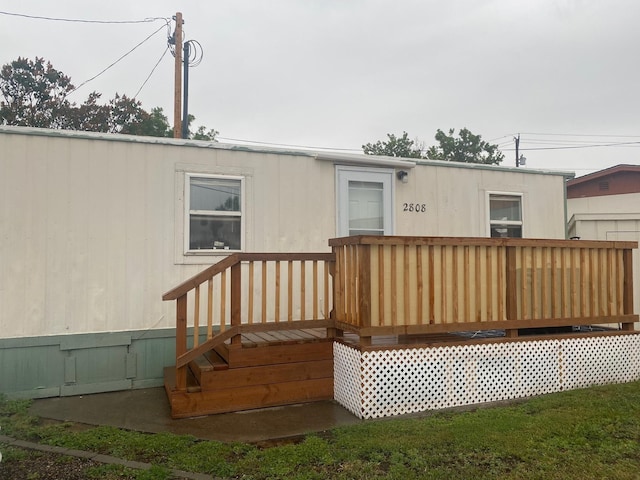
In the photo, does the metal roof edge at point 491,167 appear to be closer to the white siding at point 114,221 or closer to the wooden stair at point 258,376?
the white siding at point 114,221

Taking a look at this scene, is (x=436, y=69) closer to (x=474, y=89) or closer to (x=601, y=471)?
(x=474, y=89)

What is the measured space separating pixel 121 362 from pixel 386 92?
12.8 metres

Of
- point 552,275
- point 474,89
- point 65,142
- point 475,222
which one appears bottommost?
point 552,275

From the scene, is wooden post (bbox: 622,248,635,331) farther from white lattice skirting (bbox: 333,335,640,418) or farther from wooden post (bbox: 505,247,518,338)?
wooden post (bbox: 505,247,518,338)

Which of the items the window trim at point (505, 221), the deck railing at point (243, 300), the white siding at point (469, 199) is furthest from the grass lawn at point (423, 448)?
the window trim at point (505, 221)

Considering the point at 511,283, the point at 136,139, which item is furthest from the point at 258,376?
the point at 136,139

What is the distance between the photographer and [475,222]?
704cm

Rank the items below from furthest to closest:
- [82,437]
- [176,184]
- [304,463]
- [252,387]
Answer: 1. [176,184]
2. [252,387]
3. [82,437]
4. [304,463]

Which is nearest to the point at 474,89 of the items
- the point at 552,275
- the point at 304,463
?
the point at 552,275

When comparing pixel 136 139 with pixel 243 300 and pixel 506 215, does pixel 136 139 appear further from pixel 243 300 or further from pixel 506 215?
pixel 506 215

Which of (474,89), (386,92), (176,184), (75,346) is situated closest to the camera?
(75,346)

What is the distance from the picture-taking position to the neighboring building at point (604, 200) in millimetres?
8227

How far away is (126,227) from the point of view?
5.39 m

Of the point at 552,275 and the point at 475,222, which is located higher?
the point at 475,222
